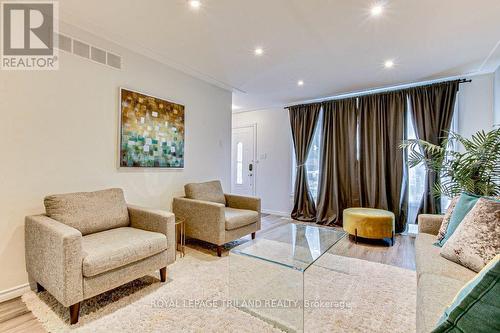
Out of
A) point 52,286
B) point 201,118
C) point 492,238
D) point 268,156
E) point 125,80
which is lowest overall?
point 52,286

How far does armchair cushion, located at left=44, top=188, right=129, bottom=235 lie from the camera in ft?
6.72

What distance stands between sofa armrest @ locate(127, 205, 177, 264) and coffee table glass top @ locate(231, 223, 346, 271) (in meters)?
0.61

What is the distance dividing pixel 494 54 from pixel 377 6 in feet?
6.52

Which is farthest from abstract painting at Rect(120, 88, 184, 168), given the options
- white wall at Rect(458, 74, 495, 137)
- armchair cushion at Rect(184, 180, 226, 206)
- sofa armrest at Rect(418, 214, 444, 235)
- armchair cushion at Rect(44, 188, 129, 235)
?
white wall at Rect(458, 74, 495, 137)

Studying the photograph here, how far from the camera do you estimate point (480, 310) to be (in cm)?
61

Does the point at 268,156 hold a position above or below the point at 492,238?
above

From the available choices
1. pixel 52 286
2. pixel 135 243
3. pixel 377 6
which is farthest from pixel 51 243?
pixel 377 6

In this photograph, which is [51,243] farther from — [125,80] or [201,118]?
[201,118]

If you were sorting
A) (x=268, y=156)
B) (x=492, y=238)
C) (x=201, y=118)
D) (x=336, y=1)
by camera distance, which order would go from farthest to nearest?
1. (x=268, y=156)
2. (x=201, y=118)
3. (x=336, y=1)
4. (x=492, y=238)

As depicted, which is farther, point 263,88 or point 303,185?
point 303,185

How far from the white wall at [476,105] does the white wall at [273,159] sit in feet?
9.24

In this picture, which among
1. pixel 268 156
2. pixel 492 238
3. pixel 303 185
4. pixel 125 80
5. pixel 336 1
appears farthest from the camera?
pixel 268 156

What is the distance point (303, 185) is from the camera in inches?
191

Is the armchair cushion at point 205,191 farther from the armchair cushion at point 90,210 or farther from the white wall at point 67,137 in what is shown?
the armchair cushion at point 90,210
